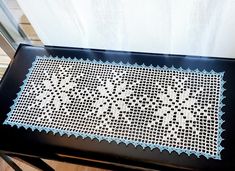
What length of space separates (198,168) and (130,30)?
1.73ft

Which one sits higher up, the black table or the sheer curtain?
the sheer curtain

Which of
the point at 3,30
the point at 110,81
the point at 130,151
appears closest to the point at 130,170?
the point at 130,151

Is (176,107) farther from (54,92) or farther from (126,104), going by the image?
(54,92)

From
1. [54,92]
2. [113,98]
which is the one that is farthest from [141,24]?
[54,92]

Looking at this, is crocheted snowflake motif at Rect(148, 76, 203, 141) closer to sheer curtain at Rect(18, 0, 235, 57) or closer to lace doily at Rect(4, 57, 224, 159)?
lace doily at Rect(4, 57, 224, 159)

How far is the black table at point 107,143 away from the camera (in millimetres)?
753

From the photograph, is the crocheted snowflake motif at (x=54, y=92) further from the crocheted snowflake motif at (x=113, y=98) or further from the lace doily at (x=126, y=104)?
the crocheted snowflake motif at (x=113, y=98)

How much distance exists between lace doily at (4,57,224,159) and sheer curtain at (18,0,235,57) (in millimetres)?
123

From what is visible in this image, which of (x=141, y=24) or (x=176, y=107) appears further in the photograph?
(x=141, y=24)

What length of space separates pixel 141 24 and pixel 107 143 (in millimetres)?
429

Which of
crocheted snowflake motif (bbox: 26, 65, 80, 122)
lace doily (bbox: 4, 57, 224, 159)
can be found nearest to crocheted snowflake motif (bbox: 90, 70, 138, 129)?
lace doily (bbox: 4, 57, 224, 159)

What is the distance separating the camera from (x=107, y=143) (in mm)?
819

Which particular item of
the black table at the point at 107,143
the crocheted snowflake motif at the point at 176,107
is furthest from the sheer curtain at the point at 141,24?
the crocheted snowflake motif at the point at 176,107

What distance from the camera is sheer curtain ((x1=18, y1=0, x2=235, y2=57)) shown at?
0.84 metres
